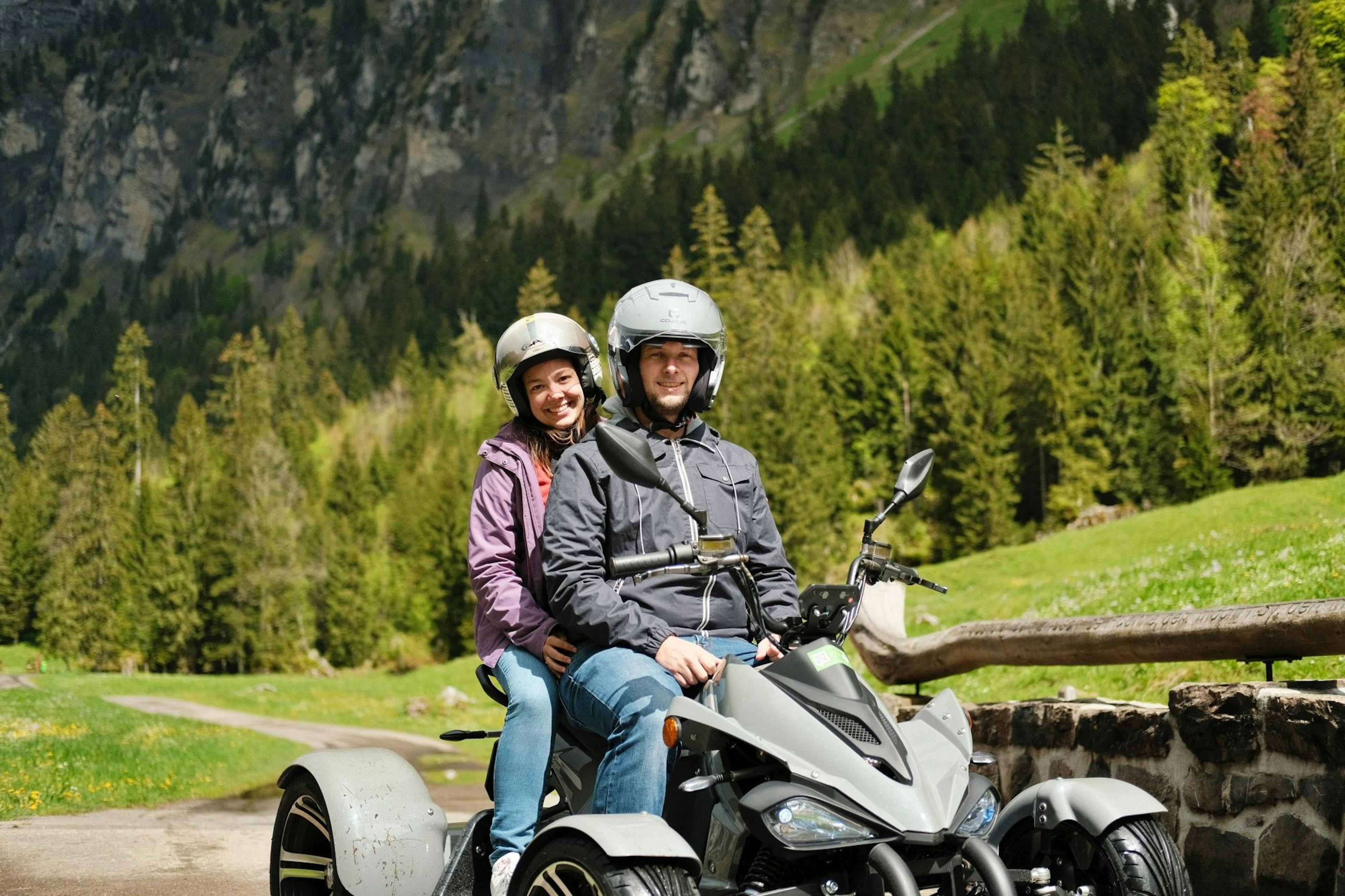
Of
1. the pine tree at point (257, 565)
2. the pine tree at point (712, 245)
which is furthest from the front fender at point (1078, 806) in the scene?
the pine tree at point (712, 245)

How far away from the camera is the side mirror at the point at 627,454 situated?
3.78 metres

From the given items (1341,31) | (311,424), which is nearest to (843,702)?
(1341,31)

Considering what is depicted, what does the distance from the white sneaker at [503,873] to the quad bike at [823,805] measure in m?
0.28

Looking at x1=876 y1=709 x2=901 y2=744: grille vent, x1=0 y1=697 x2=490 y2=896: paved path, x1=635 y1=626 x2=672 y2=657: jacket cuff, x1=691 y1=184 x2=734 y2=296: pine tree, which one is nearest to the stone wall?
x1=876 y1=709 x2=901 y2=744: grille vent

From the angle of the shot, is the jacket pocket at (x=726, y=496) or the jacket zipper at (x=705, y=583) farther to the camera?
the jacket pocket at (x=726, y=496)

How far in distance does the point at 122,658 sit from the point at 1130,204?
→ 5484 cm

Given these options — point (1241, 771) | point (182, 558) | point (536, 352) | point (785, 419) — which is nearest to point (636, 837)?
point (536, 352)

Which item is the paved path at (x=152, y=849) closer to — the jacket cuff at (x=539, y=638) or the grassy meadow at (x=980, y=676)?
the grassy meadow at (x=980, y=676)

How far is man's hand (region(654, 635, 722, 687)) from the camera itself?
4.21 meters

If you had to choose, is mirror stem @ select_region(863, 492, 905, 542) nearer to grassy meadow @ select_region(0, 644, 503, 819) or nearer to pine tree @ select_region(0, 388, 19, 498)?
grassy meadow @ select_region(0, 644, 503, 819)

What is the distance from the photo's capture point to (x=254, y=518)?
68812 mm

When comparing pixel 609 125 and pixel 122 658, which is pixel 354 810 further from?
pixel 609 125

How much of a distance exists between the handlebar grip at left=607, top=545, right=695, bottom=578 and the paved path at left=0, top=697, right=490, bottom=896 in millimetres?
4256

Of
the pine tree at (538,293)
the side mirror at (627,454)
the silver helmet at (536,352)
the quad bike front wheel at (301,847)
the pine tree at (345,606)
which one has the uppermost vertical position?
the pine tree at (538,293)
